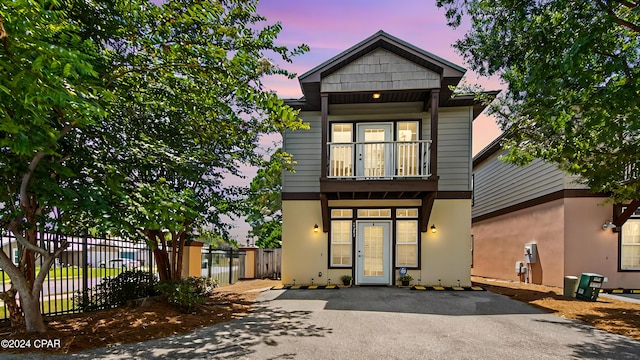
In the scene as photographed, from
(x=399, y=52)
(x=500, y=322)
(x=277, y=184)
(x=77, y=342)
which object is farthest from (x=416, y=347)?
(x=277, y=184)

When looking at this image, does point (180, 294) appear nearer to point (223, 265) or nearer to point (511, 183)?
point (223, 265)

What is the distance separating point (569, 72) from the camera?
226 inches

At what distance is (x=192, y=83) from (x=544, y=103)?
23.7 ft

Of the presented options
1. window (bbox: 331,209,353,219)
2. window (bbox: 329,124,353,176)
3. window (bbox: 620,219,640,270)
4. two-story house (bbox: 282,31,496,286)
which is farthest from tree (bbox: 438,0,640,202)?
window (bbox: 331,209,353,219)

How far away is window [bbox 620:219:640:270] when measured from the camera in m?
11.0

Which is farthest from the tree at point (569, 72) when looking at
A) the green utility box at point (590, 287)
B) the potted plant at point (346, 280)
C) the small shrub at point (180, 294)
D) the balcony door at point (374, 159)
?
the small shrub at point (180, 294)

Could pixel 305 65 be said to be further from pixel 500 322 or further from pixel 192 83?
pixel 500 322

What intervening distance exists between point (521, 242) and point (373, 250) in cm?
726

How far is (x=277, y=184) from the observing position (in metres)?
17.7

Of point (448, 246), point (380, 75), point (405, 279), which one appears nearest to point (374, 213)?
point (405, 279)

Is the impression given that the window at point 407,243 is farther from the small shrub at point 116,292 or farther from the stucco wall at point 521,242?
the small shrub at point 116,292

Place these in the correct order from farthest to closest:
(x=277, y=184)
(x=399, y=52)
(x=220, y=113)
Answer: (x=277, y=184) < (x=399, y=52) < (x=220, y=113)

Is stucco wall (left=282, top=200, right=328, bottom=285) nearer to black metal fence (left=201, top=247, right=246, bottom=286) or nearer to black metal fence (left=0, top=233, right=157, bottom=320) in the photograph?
black metal fence (left=201, top=247, right=246, bottom=286)

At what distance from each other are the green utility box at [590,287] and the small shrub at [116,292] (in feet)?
36.2
